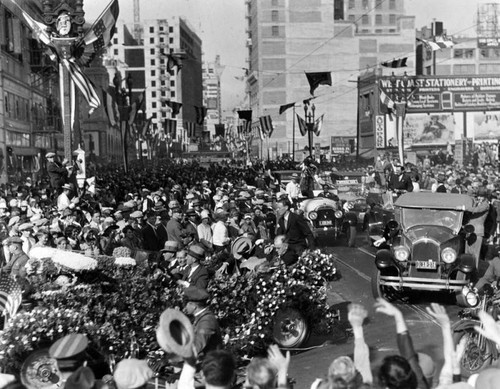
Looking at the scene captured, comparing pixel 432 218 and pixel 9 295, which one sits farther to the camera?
pixel 432 218

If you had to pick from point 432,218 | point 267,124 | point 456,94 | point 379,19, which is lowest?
point 432,218

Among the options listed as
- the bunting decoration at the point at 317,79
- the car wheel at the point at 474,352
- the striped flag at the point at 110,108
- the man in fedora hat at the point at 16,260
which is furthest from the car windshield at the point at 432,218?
the bunting decoration at the point at 317,79

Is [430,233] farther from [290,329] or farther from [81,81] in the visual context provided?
[81,81]

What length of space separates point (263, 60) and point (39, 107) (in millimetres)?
54808

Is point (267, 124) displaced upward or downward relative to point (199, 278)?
upward

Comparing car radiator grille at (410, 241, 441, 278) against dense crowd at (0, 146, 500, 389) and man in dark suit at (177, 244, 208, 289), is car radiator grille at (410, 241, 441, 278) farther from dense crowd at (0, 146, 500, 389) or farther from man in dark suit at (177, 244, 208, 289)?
man in dark suit at (177, 244, 208, 289)

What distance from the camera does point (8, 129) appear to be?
49469 millimetres

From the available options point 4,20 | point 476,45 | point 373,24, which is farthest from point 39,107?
point 476,45

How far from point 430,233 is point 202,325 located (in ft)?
24.5

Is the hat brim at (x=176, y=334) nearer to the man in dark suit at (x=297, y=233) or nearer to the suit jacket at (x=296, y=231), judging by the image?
the man in dark suit at (x=297, y=233)

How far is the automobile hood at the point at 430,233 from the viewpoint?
14.4 metres

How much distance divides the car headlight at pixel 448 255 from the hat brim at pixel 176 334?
7.91 m

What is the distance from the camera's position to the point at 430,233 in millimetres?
14500

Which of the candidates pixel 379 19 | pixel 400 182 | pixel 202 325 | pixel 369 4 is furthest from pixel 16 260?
pixel 369 4
